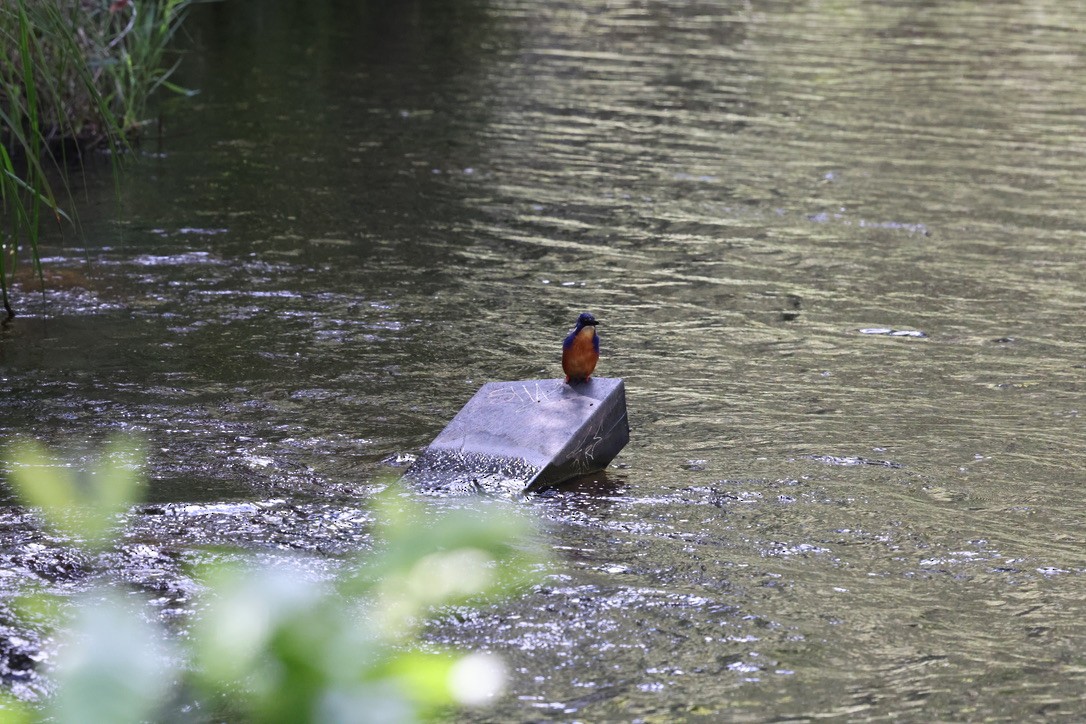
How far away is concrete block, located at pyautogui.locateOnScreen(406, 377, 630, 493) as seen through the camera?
5.05 metres

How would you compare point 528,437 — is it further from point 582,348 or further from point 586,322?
point 586,322

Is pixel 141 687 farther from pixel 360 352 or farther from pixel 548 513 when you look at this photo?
pixel 360 352

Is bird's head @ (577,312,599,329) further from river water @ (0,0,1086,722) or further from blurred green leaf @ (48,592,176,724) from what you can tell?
blurred green leaf @ (48,592,176,724)

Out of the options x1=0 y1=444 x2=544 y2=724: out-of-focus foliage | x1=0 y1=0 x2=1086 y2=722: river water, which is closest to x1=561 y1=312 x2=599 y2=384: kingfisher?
x1=0 y1=0 x2=1086 y2=722: river water

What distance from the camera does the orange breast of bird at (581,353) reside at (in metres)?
5.30

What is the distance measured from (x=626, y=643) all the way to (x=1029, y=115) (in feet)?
39.8

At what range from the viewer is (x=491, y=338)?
725 centimetres

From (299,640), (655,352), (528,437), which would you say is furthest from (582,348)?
(299,640)

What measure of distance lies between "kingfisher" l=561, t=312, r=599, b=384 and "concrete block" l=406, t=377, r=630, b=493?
0.10m

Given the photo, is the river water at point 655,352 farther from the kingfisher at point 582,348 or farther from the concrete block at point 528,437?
the kingfisher at point 582,348

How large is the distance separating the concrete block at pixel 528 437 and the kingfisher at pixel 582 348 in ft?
0.33

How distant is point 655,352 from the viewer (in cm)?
711

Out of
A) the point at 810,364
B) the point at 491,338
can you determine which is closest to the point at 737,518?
the point at 810,364

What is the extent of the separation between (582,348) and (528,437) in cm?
47
